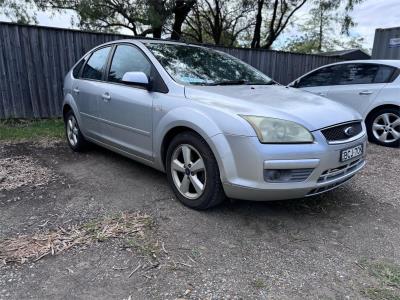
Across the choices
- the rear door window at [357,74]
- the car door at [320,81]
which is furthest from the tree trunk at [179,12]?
the rear door window at [357,74]

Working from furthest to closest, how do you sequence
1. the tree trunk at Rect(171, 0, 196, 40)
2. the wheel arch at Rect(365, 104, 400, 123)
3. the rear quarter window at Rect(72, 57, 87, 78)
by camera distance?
the tree trunk at Rect(171, 0, 196, 40), the wheel arch at Rect(365, 104, 400, 123), the rear quarter window at Rect(72, 57, 87, 78)

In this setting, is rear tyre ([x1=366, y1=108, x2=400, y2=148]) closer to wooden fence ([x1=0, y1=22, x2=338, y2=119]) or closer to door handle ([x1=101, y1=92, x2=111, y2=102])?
door handle ([x1=101, y1=92, x2=111, y2=102])

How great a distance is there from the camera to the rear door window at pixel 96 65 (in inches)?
172

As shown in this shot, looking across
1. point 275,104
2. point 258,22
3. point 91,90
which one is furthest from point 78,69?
point 258,22

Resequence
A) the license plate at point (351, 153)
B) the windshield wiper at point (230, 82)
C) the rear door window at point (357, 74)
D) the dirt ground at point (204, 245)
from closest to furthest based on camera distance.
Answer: the dirt ground at point (204, 245) < the license plate at point (351, 153) < the windshield wiper at point (230, 82) < the rear door window at point (357, 74)

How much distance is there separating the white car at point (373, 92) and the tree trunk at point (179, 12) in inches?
258

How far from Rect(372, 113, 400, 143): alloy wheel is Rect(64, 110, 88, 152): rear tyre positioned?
15.7 feet

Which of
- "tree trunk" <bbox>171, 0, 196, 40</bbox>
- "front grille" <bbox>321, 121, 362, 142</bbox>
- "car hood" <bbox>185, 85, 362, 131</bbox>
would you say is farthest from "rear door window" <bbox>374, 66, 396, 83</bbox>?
"tree trunk" <bbox>171, 0, 196, 40</bbox>

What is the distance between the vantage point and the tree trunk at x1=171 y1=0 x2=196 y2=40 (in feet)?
37.7

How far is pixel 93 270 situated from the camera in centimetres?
234

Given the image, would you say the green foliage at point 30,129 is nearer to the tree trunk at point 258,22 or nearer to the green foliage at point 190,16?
the green foliage at point 190,16

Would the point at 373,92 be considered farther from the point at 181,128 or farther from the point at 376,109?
the point at 181,128

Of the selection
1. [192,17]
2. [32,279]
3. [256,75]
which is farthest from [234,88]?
[192,17]

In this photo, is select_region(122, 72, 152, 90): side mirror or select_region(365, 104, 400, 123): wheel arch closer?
select_region(122, 72, 152, 90): side mirror
